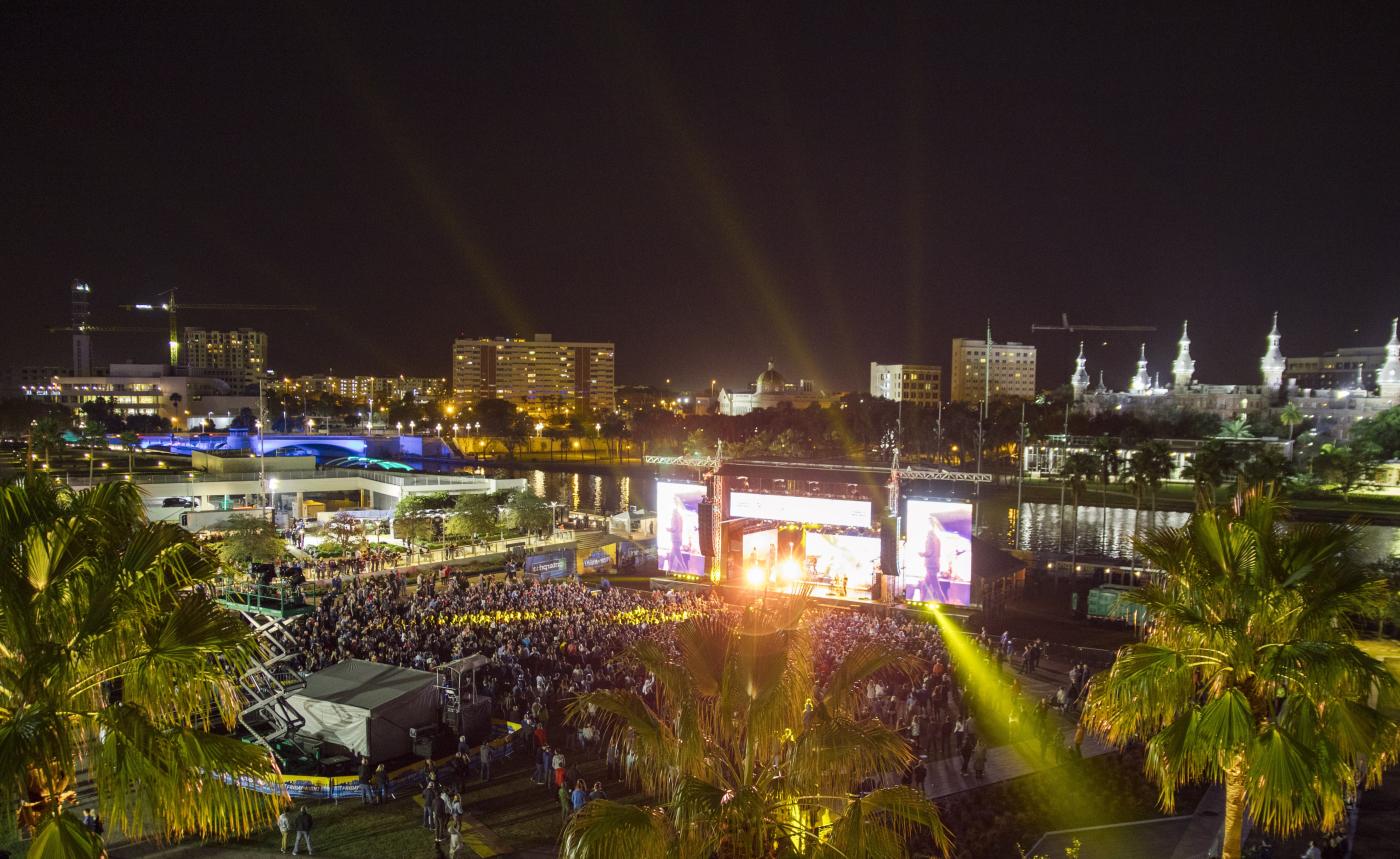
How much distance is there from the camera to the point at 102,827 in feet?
33.7

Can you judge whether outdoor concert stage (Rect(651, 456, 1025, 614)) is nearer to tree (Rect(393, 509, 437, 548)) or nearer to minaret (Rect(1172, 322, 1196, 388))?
tree (Rect(393, 509, 437, 548))

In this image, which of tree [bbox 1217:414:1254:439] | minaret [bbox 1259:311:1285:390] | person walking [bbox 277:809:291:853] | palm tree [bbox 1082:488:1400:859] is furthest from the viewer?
minaret [bbox 1259:311:1285:390]

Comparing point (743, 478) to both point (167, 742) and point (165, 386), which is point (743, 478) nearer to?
point (167, 742)

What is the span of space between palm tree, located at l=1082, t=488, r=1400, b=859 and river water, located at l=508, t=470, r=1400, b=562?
106ft

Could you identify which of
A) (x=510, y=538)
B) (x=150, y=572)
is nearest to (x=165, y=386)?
(x=510, y=538)

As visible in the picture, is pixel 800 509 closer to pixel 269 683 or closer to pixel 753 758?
pixel 269 683

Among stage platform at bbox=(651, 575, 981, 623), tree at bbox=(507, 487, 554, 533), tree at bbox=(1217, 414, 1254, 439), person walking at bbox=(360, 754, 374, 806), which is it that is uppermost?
tree at bbox=(1217, 414, 1254, 439)

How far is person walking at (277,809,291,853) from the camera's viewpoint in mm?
10416

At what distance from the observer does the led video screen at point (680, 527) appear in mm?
30367

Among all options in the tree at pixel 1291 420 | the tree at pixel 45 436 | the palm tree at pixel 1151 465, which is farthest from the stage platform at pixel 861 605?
the tree at pixel 1291 420

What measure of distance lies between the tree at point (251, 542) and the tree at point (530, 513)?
32.6 ft

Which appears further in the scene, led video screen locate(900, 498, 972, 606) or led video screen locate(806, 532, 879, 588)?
led video screen locate(806, 532, 879, 588)

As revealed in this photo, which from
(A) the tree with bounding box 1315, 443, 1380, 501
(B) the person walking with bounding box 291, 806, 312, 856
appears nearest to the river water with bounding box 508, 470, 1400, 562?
(A) the tree with bounding box 1315, 443, 1380, 501

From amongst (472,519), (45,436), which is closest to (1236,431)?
(472,519)
